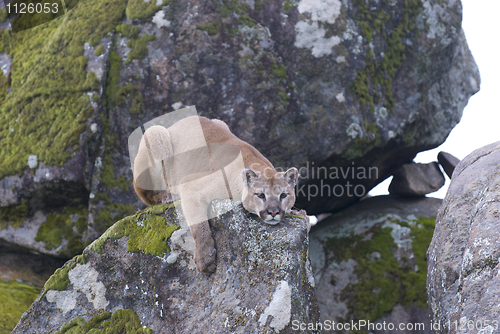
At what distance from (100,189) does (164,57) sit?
8.29ft

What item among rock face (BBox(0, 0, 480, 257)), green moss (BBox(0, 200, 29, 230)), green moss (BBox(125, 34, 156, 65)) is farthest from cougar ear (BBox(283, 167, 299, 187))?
green moss (BBox(0, 200, 29, 230))

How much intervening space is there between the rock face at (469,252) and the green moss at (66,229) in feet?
18.5

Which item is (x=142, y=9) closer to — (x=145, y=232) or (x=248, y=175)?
(x=248, y=175)

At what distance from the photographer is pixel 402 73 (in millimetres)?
8594

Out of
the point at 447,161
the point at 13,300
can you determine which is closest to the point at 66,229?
the point at 13,300

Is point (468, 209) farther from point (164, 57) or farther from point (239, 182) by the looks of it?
point (164, 57)

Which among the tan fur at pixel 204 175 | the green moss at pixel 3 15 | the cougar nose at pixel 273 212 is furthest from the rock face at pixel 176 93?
the cougar nose at pixel 273 212

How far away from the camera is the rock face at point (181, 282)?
13.6ft

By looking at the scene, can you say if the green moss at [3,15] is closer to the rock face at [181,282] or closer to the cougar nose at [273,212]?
the rock face at [181,282]

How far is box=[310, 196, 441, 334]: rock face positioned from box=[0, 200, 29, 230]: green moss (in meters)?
5.69

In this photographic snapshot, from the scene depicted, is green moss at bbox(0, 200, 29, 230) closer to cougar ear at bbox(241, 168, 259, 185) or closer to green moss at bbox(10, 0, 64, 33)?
green moss at bbox(10, 0, 64, 33)

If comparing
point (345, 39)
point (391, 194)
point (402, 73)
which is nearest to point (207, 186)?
point (345, 39)

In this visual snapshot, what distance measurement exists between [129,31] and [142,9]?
1.56 feet

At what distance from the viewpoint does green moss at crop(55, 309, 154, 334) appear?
474 centimetres
